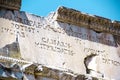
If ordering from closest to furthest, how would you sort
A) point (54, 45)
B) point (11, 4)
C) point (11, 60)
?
A: 1. point (11, 60)
2. point (11, 4)
3. point (54, 45)

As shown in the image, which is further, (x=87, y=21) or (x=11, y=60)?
(x=87, y=21)

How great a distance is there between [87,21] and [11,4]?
2.31m

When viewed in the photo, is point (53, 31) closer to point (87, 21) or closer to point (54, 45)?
point (54, 45)

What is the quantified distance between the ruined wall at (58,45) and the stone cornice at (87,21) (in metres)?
0.09

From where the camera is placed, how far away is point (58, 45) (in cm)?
951


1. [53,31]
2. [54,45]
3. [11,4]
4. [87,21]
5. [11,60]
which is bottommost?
[11,60]

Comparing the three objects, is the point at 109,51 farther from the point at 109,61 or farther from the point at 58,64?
the point at 58,64

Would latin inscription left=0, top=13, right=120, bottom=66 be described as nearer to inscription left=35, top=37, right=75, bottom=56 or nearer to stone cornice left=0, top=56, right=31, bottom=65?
inscription left=35, top=37, right=75, bottom=56

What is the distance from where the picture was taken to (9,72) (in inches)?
322

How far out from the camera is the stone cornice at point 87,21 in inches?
388

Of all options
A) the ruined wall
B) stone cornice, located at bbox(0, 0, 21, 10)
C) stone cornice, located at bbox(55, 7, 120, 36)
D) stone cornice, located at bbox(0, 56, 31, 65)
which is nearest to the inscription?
the ruined wall

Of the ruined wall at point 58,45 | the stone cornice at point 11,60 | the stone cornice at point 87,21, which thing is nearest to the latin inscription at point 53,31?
the ruined wall at point 58,45

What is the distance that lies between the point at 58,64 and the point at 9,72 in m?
1.47

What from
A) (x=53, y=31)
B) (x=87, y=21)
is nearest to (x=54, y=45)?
(x=53, y=31)
